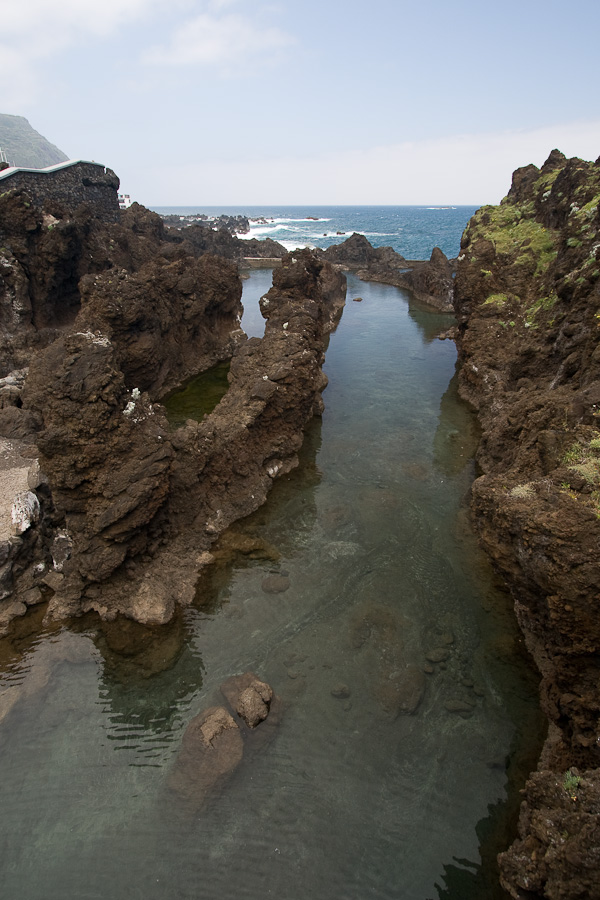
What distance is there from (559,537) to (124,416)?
38.2 feet

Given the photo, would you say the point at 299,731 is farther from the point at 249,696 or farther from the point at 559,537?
the point at 559,537

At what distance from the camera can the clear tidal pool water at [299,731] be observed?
789cm

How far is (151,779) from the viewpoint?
9094mm

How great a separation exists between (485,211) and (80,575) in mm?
39416

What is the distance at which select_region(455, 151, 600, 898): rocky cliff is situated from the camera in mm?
6402

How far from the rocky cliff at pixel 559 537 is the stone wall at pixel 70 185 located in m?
30.6

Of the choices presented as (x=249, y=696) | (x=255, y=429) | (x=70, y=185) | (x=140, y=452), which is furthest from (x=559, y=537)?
(x=70, y=185)

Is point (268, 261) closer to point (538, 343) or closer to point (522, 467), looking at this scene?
point (538, 343)

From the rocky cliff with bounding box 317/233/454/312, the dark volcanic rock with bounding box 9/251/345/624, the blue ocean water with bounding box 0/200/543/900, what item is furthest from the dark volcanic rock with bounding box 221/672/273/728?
the rocky cliff with bounding box 317/233/454/312

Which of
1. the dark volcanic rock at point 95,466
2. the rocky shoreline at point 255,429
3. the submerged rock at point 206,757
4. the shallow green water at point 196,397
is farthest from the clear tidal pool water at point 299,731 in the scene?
the shallow green water at point 196,397

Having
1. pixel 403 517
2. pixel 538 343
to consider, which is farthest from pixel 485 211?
pixel 403 517

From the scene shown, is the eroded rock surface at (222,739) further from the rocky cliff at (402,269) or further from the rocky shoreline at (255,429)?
the rocky cliff at (402,269)

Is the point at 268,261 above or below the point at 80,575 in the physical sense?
above

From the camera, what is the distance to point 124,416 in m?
13.6
